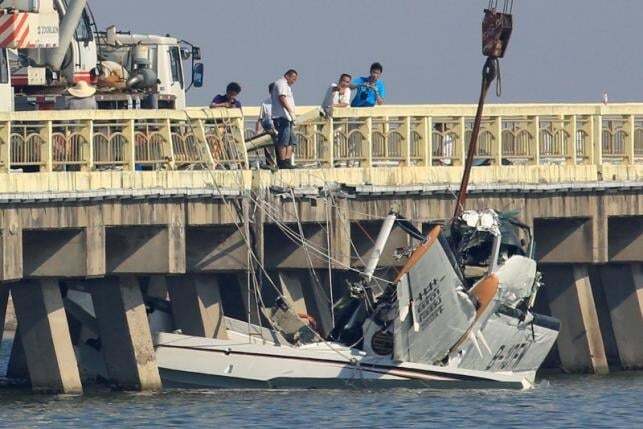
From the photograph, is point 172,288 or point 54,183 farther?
point 172,288

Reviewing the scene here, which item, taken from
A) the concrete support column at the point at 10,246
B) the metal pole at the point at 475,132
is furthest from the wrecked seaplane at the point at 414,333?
the concrete support column at the point at 10,246

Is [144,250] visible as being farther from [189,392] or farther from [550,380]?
[550,380]

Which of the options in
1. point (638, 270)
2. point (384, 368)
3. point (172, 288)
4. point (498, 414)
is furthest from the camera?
point (638, 270)

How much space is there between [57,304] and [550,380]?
28.2 feet

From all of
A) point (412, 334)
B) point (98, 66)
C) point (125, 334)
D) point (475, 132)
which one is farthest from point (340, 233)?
point (98, 66)

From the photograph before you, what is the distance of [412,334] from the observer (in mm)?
40656

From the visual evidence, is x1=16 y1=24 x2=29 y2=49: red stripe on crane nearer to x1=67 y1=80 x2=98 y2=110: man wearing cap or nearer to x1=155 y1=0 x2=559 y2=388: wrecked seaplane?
x1=67 y1=80 x2=98 y2=110: man wearing cap

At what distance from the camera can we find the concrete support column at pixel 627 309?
47.0m

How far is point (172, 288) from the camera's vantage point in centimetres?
4359

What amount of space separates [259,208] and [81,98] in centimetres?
566

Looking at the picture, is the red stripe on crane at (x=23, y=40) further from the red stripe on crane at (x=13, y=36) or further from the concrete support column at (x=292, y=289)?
the concrete support column at (x=292, y=289)

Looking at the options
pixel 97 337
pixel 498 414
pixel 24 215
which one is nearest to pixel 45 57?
pixel 97 337

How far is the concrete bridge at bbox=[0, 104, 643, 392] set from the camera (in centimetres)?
4075

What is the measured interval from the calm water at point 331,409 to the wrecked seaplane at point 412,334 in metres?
0.45
